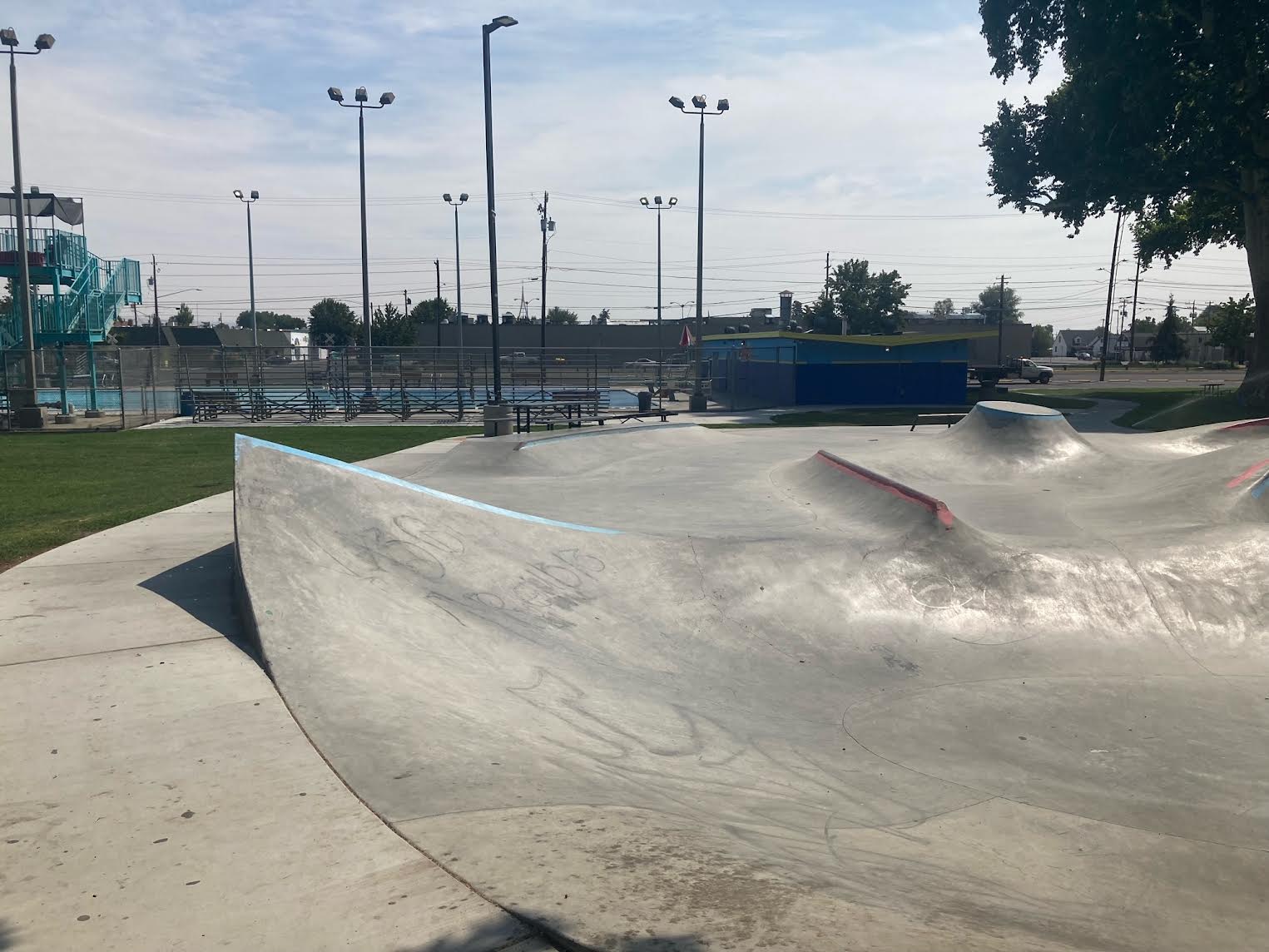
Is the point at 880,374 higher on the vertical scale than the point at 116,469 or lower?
higher

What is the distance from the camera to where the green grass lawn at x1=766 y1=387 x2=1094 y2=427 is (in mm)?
32469

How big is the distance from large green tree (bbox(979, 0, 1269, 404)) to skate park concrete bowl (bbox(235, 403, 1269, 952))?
2457 cm

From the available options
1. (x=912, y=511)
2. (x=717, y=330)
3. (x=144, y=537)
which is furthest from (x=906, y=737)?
(x=717, y=330)

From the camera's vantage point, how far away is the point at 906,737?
6.47 metres

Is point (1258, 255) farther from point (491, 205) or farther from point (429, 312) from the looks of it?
point (429, 312)

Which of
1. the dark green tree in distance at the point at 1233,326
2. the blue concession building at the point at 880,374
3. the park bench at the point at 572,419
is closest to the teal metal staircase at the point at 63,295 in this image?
the park bench at the point at 572,419

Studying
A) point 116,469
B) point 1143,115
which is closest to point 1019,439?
point 116,469

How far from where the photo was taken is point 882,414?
35.9 meters

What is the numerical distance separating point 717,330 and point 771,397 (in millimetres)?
54423

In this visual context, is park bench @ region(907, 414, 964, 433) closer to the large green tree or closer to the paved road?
the large green tree

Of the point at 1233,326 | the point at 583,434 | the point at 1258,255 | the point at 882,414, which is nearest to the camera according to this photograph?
the point at 583,434

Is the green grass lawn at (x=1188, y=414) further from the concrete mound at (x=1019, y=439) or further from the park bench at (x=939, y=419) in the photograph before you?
the concrete mound at (x=1019, y=439)

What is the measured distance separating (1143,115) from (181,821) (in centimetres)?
3665

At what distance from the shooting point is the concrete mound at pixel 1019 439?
1529 centimetres
